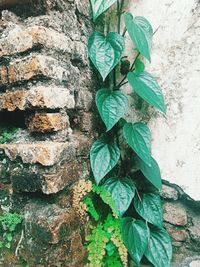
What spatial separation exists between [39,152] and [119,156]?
46cm

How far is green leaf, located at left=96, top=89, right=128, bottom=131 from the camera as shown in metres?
1.31

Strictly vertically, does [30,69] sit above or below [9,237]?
above

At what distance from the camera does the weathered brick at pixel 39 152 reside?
1091 millimetres

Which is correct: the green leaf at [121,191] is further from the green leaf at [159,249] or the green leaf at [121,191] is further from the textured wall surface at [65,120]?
the green leaf at [159,249]

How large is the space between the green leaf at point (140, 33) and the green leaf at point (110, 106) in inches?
9.4

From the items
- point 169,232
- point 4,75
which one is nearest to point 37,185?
point 4,75

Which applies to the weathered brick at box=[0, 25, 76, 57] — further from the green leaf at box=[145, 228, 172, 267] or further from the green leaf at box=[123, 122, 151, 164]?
the green leaf at box=[145, 228, 172, 267]

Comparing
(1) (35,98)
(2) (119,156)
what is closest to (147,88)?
(2) (119,156)

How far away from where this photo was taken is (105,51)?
1.35 metres

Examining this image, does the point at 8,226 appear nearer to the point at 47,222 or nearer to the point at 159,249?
the point at 47,222

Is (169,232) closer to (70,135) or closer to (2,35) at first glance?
(70,135)

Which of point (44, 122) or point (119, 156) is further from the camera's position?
point (119, 156)

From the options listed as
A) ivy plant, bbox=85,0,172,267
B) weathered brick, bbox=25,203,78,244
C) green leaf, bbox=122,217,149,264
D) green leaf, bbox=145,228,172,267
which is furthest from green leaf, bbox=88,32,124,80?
green leaf, bbox=145,228,172,267

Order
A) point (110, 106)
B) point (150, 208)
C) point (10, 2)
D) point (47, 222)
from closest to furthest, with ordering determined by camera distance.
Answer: point (47, 222) → point (10, 2) → point (110, 106) → point (150, 208)
